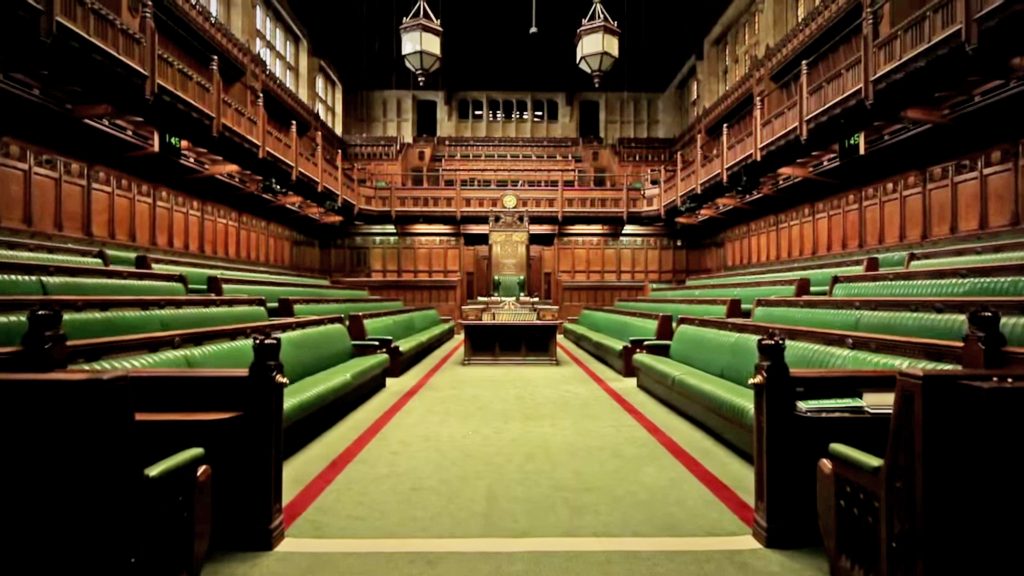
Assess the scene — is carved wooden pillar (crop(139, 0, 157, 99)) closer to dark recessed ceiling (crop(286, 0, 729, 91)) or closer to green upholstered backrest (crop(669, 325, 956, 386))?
green upholstered backrest (crop(669, 325, 956, 386))

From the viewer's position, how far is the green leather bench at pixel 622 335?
6.03m

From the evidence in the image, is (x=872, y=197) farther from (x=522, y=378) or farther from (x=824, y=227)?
(x=522, y=378)

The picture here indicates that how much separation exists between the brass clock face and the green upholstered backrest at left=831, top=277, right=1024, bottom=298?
1046 centimetres

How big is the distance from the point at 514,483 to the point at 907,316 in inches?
105

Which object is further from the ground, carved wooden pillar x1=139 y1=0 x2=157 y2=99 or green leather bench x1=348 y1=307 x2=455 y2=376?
carved wooden pillar x1=139 y1=0 x2=157 y2=99

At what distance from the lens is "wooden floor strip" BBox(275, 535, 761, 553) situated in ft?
6.42

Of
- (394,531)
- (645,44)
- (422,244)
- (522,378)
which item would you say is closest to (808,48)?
(645,44)

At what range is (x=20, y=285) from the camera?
11.2ft

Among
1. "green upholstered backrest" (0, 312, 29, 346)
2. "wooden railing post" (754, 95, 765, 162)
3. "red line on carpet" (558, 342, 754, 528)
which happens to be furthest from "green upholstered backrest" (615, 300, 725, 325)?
"green upholstered backrest" (0, 312, 29, 346)

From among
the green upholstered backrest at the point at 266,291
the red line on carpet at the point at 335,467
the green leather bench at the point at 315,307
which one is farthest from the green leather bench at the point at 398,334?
the green upholstered backrest at the point at 266,291

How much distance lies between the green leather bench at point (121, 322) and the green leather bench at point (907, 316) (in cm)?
441

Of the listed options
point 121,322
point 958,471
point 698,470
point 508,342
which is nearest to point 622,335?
point 508,342

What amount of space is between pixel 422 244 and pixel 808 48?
11157 mm

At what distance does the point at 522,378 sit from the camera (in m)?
5.99
